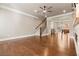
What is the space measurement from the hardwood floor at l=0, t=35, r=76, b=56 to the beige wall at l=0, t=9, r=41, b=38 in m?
0.09

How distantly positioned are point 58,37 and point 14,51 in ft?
1.91

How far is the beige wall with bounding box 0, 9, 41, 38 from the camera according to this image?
158 centimetres

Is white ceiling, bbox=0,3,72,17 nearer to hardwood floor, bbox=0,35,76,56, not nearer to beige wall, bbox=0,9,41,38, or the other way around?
beige wall, bbox=0,9,41,38

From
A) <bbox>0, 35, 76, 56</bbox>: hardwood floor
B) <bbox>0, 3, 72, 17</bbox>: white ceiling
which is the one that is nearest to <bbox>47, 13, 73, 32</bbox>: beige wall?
<bbox>0, 3, 72, 17</bbox>: white ceiling

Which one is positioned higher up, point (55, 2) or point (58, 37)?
point (55, 2)

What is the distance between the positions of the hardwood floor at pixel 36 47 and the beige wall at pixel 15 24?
9 centimetres

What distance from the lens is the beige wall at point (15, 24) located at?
158cm

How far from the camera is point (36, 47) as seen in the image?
1.60m

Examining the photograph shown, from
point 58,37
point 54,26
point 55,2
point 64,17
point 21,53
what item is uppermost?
point 55,2

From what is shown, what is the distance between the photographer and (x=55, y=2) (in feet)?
5.22

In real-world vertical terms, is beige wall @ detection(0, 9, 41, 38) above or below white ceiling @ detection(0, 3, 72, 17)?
below

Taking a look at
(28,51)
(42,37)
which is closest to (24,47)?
(28,51)

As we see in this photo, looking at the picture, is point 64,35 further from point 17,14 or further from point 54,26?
point 17,14

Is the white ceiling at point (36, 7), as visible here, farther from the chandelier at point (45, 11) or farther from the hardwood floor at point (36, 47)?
the hardwood floor at point (36, 47)
